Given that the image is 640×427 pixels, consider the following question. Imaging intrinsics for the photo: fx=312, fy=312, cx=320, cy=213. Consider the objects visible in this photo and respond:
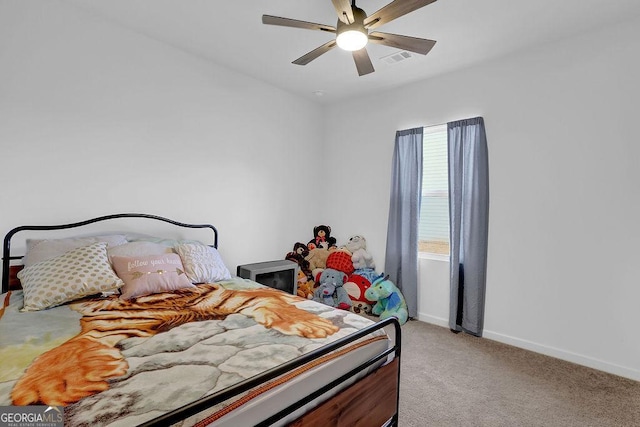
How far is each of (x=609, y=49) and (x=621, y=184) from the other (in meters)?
1.05

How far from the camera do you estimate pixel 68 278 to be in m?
1.82

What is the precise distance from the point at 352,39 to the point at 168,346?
1930mm

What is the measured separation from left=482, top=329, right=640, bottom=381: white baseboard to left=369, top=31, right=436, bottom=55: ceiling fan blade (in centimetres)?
259

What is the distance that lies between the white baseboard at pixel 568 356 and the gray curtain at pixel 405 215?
0.84 m

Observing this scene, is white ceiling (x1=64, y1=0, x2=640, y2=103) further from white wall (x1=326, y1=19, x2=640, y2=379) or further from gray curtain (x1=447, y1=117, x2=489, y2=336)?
gray curtain (x1=447, y1=117, x2=489, y2=336)

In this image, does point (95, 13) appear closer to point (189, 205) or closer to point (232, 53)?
point (232, 53)

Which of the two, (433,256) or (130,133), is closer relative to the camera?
(130,133)

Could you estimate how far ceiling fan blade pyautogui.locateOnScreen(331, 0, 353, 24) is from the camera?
167cm

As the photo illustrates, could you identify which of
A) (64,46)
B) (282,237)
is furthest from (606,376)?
(64,46)

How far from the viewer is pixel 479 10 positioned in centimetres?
222

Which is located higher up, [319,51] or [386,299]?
[319,51]

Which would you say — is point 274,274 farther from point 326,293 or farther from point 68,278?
point 68,278

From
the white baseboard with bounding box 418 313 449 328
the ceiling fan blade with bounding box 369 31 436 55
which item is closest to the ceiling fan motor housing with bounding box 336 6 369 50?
the ceiling fan blade with bounding box 369 31 436 55

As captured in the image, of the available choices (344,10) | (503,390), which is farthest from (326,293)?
(344,10)
